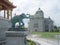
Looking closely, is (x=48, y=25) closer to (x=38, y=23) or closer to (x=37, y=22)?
(x=38, y=23)

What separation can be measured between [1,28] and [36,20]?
65.8 m

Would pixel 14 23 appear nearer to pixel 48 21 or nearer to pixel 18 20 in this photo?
pixel 18 20

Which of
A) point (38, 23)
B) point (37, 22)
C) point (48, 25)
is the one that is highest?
point (37, 22)

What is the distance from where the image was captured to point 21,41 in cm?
879

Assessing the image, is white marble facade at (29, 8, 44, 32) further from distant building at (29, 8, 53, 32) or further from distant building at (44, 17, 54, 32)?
distant building at (44, 17, 54, 32)

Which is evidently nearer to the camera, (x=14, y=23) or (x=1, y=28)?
(x=1, y=28)

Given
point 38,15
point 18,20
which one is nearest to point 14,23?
point 18,20

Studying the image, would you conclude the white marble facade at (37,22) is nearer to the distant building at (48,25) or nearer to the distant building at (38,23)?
the distant building at (38,23)

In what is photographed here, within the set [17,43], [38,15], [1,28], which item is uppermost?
[38,15]

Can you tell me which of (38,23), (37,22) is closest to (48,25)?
(38,23)

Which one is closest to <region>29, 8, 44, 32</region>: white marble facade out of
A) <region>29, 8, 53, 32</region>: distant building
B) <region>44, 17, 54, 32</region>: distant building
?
<region>29, 8, 53, 32</region>: distant building

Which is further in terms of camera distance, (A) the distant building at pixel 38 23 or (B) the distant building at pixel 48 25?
(B) the distant building at pixel 48 25

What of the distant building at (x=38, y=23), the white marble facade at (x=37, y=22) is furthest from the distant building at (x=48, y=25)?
the white marble facade at (x=37, y=22)

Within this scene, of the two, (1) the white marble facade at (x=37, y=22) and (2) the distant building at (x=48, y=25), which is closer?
(1) the white marble facade at (x=37, y=22)
